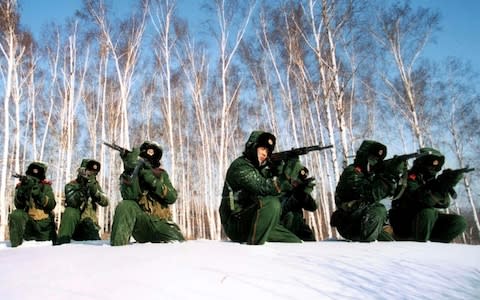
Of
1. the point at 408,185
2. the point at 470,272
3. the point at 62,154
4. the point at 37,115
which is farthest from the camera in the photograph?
the point at 37,115

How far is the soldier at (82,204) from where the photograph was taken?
7.13 m

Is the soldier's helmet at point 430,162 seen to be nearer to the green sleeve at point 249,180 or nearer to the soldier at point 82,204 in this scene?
the green sleeve at point 249,180

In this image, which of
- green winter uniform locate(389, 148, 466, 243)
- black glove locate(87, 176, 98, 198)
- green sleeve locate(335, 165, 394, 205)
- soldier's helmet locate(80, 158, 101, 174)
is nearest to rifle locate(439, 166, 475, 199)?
green winter uniform locate(389, 148, 466, 243)

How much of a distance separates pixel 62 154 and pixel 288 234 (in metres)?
16.1

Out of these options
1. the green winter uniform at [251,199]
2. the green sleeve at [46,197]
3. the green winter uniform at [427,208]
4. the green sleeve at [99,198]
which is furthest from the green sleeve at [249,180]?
the green sleeve at [46,197]

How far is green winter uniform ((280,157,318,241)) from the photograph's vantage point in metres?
6.63

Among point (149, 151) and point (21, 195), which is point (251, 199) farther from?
point (21, 195)

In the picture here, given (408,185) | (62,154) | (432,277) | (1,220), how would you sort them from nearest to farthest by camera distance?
(432,277)
(408,185)
(1,220)
(62,154)

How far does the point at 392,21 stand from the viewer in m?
16.5

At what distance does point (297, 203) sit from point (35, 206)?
210 inches

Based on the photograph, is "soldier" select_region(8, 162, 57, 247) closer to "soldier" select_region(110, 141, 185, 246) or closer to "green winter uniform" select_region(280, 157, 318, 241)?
"soldier" select_region(110, 141, 185, 246)

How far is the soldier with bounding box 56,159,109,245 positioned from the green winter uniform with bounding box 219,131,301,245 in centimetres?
391

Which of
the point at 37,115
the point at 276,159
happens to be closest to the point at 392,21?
the point at 276,159

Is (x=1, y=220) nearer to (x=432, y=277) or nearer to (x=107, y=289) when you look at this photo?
(x=107, y=289)
